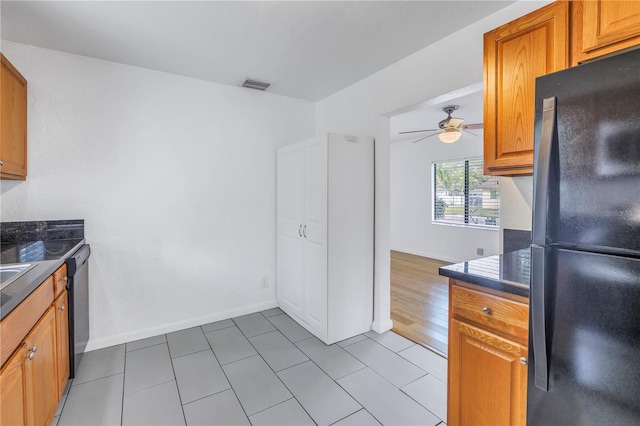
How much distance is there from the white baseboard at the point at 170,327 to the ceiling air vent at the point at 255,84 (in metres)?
2.37

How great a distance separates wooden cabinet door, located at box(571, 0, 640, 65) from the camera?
1125 mm

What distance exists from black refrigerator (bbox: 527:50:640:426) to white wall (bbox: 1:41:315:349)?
8.89 ft

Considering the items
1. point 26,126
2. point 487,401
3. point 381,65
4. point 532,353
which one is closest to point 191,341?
point 26,126

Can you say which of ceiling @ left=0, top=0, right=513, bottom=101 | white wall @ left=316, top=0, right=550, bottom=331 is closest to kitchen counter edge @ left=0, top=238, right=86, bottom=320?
ceiling @ left=0, top=0, right=513, bottom=101

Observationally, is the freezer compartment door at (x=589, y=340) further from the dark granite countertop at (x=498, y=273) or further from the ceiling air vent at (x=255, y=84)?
the ceiling air vent at (x=255, y=84)

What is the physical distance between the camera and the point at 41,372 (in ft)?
4.57

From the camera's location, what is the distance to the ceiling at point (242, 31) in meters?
1.84

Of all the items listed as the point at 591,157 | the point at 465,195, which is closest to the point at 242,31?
the point at 591,157

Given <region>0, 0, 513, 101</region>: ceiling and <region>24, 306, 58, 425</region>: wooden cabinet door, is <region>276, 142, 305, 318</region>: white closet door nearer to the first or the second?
<region>0, 0, 513, 101</region>: ceiling

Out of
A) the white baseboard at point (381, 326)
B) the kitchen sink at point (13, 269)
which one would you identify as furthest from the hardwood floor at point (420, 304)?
the kitchen sink at point (13, 269)

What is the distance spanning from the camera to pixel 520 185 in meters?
1.87

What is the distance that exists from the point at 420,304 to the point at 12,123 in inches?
157

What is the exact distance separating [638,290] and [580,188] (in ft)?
1.02

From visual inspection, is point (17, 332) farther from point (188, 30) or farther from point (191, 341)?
point (188, 30)
